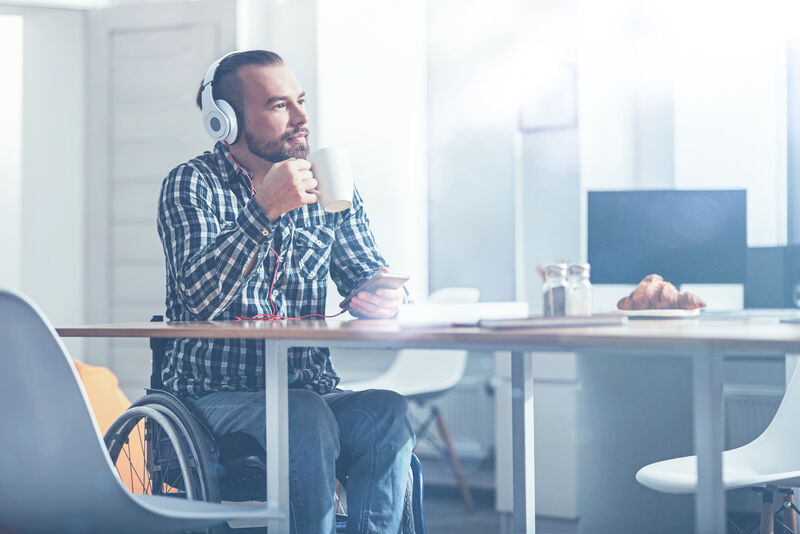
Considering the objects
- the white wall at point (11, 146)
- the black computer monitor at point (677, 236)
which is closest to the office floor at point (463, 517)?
the black computer monitor at point (677, 236)

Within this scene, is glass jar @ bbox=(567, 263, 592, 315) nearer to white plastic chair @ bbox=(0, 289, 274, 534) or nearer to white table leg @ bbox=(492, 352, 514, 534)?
white plastic chair @ bbox=(0, 289, 274, 534)

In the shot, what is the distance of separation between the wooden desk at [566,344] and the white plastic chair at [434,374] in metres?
2.02

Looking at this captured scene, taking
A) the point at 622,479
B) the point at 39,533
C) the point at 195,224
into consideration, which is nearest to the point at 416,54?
the point at 622,479

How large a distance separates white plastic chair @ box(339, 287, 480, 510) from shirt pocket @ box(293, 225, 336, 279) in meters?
1.57

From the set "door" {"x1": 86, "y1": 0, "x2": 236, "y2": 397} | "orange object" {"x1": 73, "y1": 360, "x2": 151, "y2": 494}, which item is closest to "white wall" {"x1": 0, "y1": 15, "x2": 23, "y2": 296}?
"door" {"x1": 86, "y1": 0, "x2": 236, "y2": 397}

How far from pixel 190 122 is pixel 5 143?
0.90 meters

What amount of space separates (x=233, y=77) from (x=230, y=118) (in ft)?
0.41

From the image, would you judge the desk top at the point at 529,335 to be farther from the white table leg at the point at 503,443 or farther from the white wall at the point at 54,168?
the white wall at the point at 54,168

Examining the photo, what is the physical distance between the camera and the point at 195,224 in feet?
5.11

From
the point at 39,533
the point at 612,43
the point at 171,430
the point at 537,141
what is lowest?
the point at 39,533

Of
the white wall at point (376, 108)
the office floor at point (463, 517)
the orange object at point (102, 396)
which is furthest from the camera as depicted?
the white wall at point (376, 108)

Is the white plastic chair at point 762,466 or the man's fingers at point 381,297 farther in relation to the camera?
the white plastic chair at point 762,466

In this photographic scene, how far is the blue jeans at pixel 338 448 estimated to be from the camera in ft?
4.54

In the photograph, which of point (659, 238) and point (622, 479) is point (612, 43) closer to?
point (659, 238)
